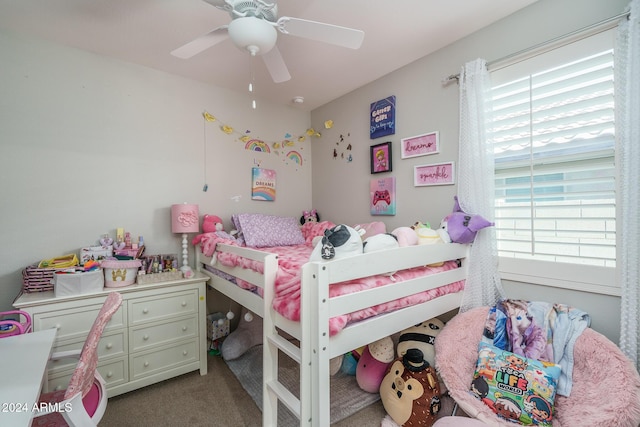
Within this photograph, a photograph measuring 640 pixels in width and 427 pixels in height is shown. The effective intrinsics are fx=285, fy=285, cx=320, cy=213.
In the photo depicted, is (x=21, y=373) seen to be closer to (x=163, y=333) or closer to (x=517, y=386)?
(x=163, y=333)

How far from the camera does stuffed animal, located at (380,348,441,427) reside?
1.54m

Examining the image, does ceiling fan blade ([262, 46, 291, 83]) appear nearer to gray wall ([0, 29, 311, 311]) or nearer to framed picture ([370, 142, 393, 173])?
framed picture ([370, 142, 393, 173])

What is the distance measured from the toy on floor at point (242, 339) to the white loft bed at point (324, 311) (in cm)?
86

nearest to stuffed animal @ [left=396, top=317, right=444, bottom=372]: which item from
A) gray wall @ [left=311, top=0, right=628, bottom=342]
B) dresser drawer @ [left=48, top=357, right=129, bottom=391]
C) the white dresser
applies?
gray wall @ [left=311, top=0, right=628, bottom=342]

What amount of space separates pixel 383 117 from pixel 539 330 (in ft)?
A: 6.34

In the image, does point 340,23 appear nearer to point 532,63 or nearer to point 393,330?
A: point 532,63

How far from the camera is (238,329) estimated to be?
8.54 ft

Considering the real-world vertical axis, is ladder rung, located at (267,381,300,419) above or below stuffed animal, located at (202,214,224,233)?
below

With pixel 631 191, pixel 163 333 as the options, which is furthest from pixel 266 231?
pixel 631 191

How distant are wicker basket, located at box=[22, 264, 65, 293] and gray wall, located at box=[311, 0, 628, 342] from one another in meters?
2.36

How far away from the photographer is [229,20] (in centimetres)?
184

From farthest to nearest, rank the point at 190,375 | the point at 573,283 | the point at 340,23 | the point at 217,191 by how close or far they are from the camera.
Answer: the point at 217,191, the point at 190,375, the point at 340,23, the point at 573,283

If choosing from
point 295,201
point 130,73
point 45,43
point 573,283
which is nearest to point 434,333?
point 573,283

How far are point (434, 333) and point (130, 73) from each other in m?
3.09
